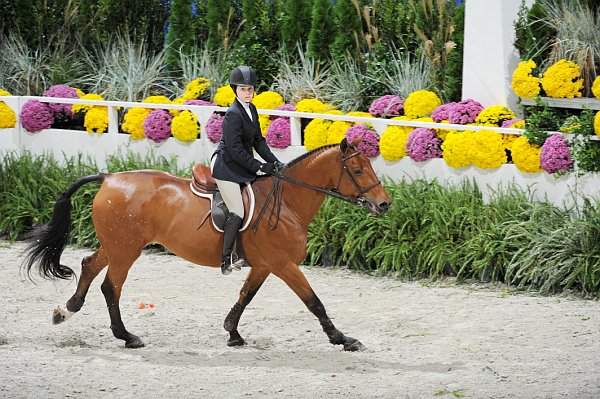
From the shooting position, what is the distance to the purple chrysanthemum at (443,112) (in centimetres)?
1212

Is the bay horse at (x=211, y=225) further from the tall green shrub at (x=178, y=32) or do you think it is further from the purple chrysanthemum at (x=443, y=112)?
the tall green shrub at (x=178, y=32)

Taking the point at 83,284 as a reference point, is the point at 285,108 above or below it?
above

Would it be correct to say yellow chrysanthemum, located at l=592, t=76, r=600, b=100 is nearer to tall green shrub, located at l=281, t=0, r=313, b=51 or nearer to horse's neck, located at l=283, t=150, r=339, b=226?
horse's neck, located at l=283, t=150, r=339, b=226

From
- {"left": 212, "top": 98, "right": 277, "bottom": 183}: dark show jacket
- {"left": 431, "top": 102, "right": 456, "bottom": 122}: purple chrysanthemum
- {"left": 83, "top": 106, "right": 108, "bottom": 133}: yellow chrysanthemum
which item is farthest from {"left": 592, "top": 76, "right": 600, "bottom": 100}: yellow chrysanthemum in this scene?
{"left": 83, "top": 106, "right": 108, "bottom": 133}: yellow chrysanthemum

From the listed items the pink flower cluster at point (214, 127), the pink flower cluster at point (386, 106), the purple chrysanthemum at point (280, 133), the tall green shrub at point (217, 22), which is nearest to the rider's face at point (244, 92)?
the purple chrysanthemum at point (280, 133)

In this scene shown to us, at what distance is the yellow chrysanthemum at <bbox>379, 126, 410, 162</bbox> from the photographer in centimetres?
1199

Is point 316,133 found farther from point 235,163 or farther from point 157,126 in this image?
point 235,163

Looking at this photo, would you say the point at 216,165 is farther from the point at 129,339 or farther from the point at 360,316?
the point at 360,316

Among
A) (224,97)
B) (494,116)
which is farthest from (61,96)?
(494,116)

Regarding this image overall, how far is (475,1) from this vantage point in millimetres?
12375

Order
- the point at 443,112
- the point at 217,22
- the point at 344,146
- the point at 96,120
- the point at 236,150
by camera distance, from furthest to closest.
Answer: the point at 217,22 < the point at 96,120 < the point at 443,112 < the point at 236,150 < the point at 344,146

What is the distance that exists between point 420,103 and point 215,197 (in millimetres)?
4471

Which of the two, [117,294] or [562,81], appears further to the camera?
[562,81]

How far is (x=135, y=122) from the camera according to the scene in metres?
13.8
